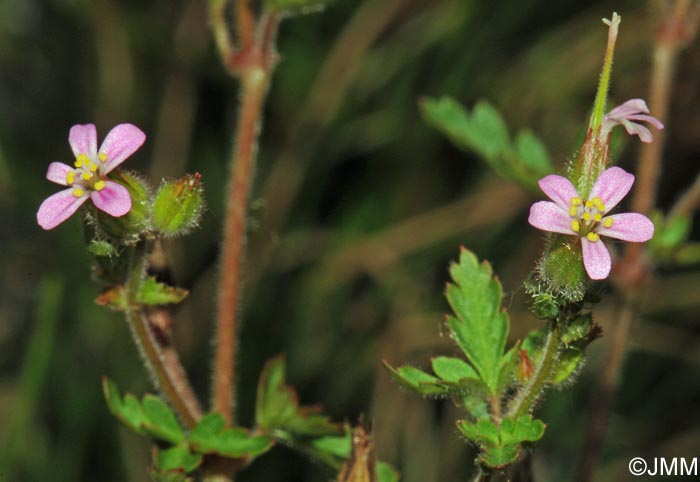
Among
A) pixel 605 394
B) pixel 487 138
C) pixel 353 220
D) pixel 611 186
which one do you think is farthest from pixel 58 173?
pixel 353 220

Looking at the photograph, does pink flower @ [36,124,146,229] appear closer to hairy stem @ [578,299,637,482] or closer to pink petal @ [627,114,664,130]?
pink petal @ [627,114,664,130]

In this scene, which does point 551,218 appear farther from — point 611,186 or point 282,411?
point 282,411

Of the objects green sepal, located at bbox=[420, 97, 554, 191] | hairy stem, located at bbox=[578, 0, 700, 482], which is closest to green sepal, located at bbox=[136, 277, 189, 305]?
green sepal, located at bbox=[420, 97, 554, 191]

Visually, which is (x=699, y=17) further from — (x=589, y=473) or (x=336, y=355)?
(x=336, y=355)

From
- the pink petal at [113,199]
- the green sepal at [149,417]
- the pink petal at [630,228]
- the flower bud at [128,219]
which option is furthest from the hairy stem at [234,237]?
the pink petal at [630,228]

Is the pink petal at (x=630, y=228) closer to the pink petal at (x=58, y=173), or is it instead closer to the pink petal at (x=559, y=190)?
the pink petal at (x=559, y=190)

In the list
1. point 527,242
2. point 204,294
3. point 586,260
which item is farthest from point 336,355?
point 586,260
